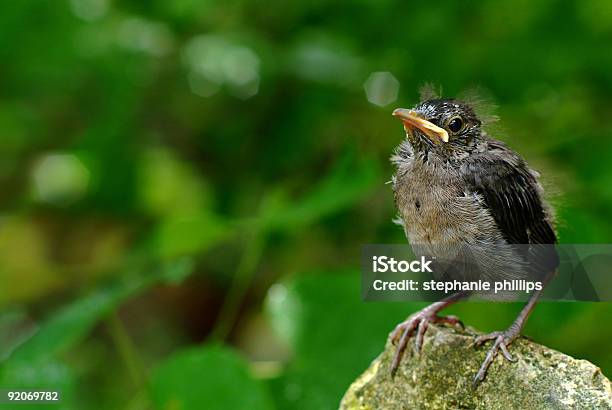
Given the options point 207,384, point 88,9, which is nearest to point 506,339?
point 207,384

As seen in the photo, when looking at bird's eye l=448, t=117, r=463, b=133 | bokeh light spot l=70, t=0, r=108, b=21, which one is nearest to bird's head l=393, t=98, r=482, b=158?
bird's eye l=448, t=117, r=463, b=133

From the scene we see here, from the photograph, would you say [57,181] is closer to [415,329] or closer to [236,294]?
[236,294]

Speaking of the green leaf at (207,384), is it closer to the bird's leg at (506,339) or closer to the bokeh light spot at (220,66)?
the bird's leg at (506,339)

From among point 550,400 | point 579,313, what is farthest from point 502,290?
point 579,313

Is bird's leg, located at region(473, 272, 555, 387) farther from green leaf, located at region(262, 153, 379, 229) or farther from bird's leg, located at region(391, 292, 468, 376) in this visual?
green leaf, located at region(262, 153, 379, 229)

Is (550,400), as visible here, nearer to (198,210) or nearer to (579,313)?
(579,313)
